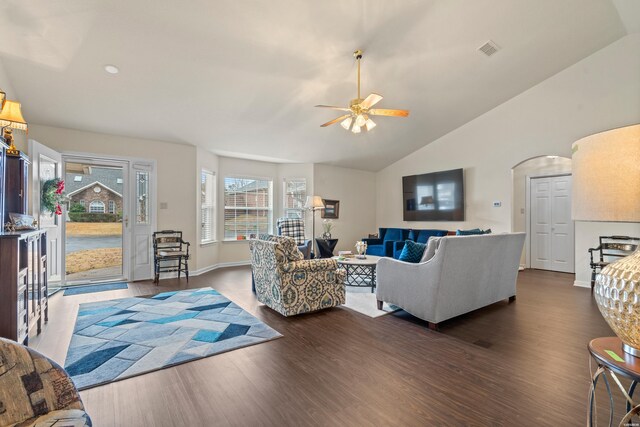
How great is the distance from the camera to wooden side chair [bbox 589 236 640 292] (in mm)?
4477

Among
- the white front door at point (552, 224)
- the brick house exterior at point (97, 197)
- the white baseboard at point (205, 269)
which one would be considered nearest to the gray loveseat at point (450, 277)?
the white front door at point (552, 224)

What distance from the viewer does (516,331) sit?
10.0 ft

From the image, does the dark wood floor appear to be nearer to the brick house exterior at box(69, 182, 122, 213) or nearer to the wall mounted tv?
the wall mounted tv

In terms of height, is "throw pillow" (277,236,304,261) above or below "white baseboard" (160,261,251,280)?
above

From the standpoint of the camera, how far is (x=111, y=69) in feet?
11.8

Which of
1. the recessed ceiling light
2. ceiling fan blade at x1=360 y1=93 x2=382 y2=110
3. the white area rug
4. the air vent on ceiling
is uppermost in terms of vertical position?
the air vent on ceiling

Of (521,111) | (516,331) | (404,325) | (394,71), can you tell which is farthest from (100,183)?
(521,111)

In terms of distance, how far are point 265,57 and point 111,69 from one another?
6.06 ft

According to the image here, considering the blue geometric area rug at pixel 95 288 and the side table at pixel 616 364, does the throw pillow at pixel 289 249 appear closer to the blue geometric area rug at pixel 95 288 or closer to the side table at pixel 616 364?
the side table at pixel 616 364

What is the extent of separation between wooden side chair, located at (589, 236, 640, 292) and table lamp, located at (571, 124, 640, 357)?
475 cm

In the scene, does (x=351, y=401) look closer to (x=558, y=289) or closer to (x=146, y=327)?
(x=146, y=327)

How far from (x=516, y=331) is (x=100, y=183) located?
29.1 feet

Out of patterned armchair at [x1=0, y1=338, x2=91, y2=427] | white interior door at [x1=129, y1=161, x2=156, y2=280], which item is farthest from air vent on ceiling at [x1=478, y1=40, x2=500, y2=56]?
white interior door at [x1=129, y1=161, x2=156, y2=280]

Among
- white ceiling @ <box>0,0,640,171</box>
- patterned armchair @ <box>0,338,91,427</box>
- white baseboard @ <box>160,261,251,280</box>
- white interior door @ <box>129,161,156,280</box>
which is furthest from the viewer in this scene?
white baseboard @ <box>160,261,251,280</box>
